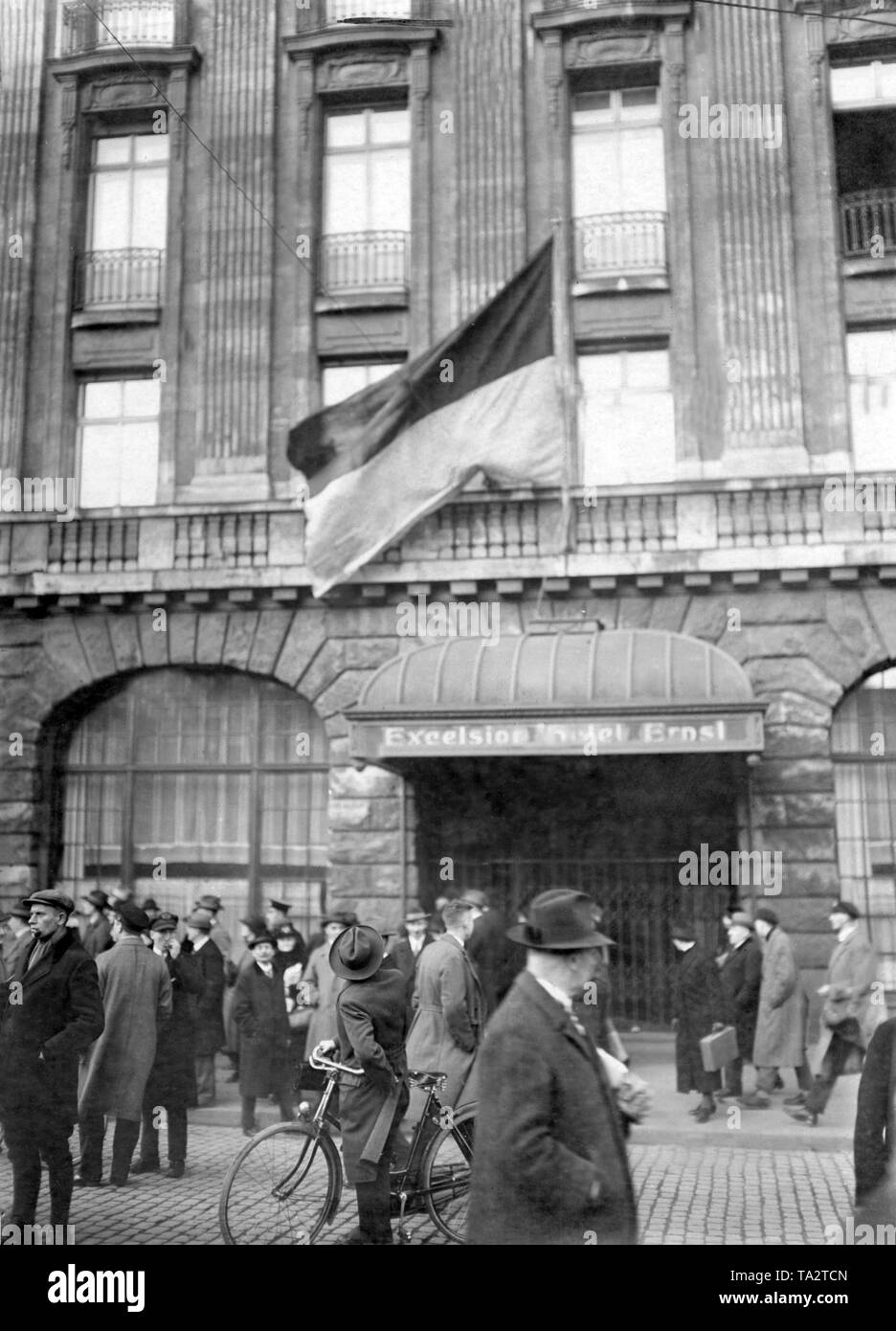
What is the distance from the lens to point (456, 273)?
17.4m

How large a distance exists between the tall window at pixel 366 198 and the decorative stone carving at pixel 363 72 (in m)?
0.39

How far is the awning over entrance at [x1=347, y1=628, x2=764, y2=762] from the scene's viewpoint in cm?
1360

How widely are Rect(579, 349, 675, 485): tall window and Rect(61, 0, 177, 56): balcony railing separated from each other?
7967 millimetres

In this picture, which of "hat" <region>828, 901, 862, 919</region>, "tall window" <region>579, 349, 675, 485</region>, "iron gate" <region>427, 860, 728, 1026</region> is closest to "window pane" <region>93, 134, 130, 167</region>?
"tall window" <region>579, 349, 675, 485</region>

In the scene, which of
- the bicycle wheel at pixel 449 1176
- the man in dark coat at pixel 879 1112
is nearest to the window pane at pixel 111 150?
the bicycle wheel at pixel 449 1176

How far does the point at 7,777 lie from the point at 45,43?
425 inches

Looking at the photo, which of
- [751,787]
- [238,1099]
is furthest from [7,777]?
[751,787]

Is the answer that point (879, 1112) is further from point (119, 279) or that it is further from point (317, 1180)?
point (119, 279)

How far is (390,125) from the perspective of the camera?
18281 mm

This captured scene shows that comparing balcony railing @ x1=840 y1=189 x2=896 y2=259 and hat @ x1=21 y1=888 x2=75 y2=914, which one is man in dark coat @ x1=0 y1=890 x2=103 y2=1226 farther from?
balcony railing @ x1=840 y1=189 x2=896 y2=259

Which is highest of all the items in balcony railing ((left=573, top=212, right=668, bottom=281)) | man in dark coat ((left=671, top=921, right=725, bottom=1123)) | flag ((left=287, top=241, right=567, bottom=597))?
balcony railing ((left=573, top=212, right=668, bottom=281))

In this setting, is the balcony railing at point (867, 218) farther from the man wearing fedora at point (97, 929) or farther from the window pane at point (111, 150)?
the man wearing fedora at point (97, 929)

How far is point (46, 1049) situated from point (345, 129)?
14798 mm

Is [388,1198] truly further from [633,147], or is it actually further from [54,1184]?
[633,147]
